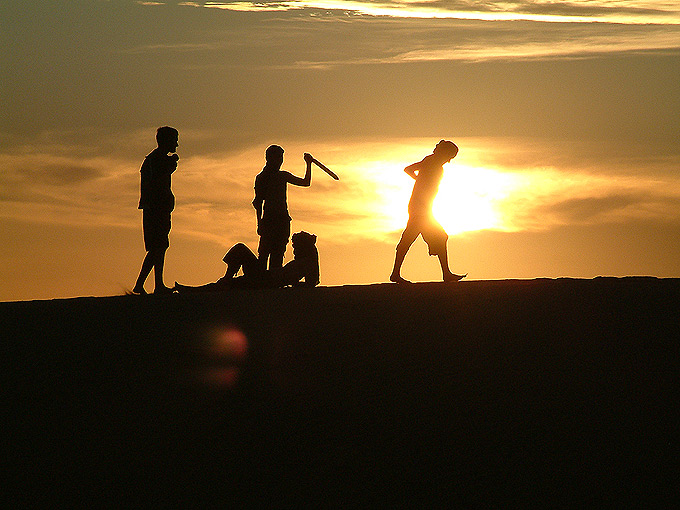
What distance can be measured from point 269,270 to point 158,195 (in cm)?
228

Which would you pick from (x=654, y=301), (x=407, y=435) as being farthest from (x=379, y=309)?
(x=407, y=435)

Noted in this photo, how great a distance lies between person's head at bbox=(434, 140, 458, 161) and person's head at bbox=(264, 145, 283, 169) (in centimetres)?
214

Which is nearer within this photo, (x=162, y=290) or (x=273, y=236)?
(x=162, y=290)

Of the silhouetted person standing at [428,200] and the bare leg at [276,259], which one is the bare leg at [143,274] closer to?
the bare leg at [276,259]

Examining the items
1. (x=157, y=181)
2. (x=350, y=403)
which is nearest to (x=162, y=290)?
(x=157, y=181)

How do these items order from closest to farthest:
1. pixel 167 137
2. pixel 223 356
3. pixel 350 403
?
pixel 350 403
pixel 223 356
pixel 167 137

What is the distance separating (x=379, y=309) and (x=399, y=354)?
1976 millimetres

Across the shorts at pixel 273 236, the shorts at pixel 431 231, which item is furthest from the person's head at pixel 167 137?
the shorts at pixel 431 231

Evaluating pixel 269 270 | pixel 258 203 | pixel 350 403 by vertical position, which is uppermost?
pixel 258 203

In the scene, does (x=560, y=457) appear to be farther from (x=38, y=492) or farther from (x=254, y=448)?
(x=38, y=492)

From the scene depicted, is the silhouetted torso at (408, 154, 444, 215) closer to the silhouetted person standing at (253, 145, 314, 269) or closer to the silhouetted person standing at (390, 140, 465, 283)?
the silhouetted person standing at (390, 140, 465, 283)

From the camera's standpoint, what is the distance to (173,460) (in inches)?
324

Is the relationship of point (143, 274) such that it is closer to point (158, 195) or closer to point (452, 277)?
point (158, 195)

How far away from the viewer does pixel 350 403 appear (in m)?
9.14
